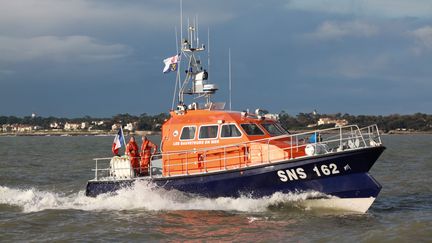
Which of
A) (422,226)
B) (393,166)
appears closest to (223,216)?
(422,226)

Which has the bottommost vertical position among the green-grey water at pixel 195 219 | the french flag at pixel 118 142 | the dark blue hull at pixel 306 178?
the green-grey water at pixel 195 219

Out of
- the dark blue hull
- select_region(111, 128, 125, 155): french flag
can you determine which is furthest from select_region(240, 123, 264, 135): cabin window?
select_region(111, 128, 125, 155): french flag

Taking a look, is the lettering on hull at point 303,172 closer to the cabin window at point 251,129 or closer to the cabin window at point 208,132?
the cabin window at point 251,129

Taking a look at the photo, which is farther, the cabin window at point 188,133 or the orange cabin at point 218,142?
the cabin window at point 188,133

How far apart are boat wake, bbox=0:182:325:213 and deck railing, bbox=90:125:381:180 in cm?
57

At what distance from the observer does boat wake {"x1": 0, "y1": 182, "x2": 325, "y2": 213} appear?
1377 centimetres

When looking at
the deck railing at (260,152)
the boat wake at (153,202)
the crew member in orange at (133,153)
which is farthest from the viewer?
the crew member in orange at (133,153)

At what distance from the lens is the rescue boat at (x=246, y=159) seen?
43.3ft

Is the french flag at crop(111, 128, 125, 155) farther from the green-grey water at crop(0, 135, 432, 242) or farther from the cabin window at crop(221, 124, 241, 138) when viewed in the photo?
the cabin window at crop(221, 124, 241, 138)

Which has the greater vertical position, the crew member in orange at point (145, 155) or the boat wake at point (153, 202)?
the crew member in orange at point (145, 155)

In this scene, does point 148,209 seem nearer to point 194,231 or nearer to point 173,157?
point 173,157

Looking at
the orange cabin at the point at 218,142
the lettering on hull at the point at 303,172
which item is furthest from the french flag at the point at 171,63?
the lettering on hull at the point at 303,172

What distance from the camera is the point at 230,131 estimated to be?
14.6m

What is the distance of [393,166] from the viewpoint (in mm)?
29250
